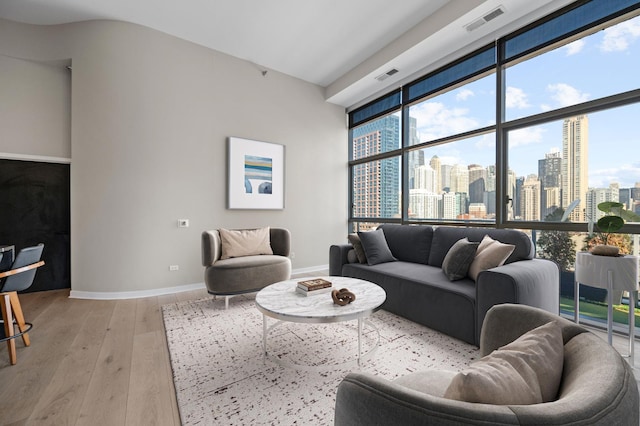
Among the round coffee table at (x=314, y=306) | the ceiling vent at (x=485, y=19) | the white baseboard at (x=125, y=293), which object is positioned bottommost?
the white baseboard at (x=125, y=293)

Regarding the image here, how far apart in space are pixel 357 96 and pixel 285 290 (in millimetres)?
4010

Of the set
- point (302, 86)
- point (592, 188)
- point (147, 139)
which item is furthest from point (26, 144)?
point (592, 188)

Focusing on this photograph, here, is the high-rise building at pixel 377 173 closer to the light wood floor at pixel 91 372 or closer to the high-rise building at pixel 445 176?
the high-rise building at pixel 445 176

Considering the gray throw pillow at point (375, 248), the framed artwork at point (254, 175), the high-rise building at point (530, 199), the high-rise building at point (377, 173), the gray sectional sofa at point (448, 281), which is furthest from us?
the high-rise building at point (377, 173)

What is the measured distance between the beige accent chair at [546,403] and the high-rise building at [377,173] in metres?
3.87

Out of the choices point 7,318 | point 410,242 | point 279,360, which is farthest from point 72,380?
point 410,242

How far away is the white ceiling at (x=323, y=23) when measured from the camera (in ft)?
10.0

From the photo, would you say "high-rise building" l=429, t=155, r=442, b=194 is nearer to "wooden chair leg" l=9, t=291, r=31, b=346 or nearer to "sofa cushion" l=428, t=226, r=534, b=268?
"sofa cushion" l=428, t=226, r=534, b=268

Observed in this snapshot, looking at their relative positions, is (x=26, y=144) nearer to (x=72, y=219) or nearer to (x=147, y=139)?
(x=72, y=219)

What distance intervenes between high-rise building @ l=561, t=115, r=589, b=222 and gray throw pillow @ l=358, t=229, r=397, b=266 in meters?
1.79

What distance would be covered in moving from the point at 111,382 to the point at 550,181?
405 cm

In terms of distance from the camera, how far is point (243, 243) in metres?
3.53

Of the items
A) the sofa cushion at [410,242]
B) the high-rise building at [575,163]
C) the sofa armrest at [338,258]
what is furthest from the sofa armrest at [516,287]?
the sofa armrest at [338,258]

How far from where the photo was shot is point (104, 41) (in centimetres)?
345
